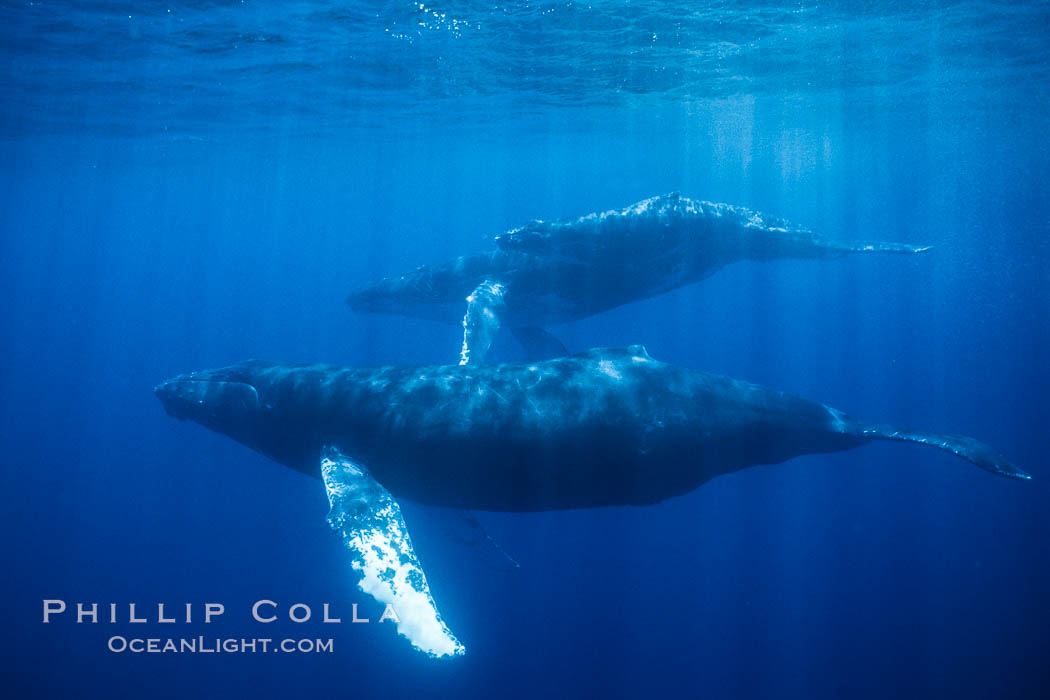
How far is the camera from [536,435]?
706 cm

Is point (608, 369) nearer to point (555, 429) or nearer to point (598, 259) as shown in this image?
point (555, 429)

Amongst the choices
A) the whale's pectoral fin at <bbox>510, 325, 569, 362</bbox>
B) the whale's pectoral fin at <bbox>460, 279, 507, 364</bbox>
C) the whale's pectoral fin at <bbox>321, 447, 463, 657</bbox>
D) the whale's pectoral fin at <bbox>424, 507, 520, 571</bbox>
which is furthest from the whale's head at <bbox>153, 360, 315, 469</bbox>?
the whale's pectoral fin at <bbox>510, 325, 569, 362</bbox>

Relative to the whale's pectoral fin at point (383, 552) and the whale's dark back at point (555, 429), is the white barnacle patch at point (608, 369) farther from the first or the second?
the whale's pectoral fin at point (383, 552)

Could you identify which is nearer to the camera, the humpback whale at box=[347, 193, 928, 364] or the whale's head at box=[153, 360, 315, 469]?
the whale's head at box=[153, 360, 315, 469]

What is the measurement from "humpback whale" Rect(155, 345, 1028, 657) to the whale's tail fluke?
21 millimetres

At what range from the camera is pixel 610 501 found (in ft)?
25.6

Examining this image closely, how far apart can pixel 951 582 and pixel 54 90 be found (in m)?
34.2

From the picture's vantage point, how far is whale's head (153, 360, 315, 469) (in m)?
8.41

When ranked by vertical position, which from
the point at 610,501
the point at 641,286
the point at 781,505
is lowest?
the point at 781,505

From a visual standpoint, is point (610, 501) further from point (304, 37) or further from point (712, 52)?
point (712, 52)

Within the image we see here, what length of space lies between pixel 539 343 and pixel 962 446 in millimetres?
8176

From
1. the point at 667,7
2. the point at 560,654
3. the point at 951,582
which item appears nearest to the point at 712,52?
the point at 667,7

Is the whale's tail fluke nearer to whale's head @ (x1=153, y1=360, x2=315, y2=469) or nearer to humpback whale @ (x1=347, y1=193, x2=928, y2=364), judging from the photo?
humpback whale @ (x1=347, y1=193, x2=928, y2=364)

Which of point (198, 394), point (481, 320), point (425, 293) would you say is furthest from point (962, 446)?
point (425, 293)
